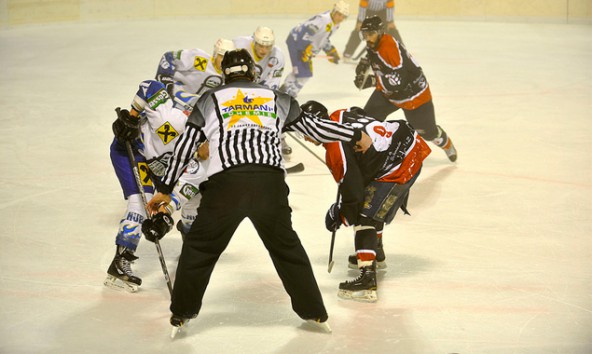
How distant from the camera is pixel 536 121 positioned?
28.0ft

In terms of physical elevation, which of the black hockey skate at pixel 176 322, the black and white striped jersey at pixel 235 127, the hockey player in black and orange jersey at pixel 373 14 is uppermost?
the black and white striped jersey at pixel 235 127

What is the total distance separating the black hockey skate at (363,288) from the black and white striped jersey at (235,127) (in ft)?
3.04

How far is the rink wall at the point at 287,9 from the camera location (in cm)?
1508

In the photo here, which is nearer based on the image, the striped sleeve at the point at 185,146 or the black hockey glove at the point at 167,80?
the striped sleeve at the point at 185,146

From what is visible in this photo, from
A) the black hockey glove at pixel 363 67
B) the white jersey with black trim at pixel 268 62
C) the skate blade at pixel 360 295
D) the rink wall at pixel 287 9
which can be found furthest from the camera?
the rink wall at pixel 287 9

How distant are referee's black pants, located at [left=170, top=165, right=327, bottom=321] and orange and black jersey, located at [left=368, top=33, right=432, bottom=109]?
3.08 metres

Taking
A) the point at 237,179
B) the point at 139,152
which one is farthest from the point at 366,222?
the point at 139,152

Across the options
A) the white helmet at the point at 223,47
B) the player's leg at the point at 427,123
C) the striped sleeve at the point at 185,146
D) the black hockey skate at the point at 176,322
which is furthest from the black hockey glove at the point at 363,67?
the black hockey skate at the point at 176,322

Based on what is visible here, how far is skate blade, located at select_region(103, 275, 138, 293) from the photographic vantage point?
15.0ft

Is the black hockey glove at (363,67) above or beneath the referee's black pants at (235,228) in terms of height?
beneath

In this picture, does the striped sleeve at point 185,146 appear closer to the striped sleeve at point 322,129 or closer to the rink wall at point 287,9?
the striped sleeve at point 322,129

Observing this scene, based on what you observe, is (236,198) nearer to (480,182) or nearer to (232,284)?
(232,284)

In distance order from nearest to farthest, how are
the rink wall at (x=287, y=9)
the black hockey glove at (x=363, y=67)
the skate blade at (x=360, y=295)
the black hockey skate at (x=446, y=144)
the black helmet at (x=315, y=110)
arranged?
1. the black helmet at (x=315, y=110)
2. the skate blade at (x=360, y=295)
3. the black hockey skate at (x=446, y=144)
4. the black hockey glove at (x=363, y=67)
5. the rink wall at (x=287, y=9)

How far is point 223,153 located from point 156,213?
0.60 metres
